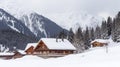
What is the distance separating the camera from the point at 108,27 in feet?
547

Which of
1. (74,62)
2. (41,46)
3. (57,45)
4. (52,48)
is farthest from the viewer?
(57,45)

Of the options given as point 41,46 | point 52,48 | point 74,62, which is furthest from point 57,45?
point 74,62

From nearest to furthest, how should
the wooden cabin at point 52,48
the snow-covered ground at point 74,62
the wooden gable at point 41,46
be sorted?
1. the snow-covered ground at point 74,62
2. the wooden cabin at point 52,48
3. the wooden gable at point 41,46

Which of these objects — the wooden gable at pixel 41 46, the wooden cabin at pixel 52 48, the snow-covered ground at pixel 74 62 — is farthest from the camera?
the wooden gable at pixel 41 46

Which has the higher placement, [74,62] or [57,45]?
[57,45]

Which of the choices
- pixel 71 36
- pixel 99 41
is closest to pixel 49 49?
pixel 99 41

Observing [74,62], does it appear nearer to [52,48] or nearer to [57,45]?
[52,48]

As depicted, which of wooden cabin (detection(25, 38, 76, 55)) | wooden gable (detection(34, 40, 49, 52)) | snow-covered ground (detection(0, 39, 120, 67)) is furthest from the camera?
wooden gable (detection(34, 40, 49, 52))

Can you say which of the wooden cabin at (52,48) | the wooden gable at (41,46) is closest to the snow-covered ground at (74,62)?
the wooden cabin at (52,48)

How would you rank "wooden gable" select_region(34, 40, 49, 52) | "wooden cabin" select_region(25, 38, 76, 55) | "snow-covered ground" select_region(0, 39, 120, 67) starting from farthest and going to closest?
"wooden gable" select_region(34, 40, 49, 52) → "wooden cabin" select_region(25, 38, 76, 55) → "snow-covered ground" select_region(0, 39, 120, 67)

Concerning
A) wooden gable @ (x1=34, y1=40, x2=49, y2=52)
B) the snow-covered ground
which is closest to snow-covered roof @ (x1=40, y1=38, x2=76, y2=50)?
wooden gable @ (x1=34, y1=40, x2=49, y2=52)

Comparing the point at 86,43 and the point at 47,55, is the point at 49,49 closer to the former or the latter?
the point at 47,55

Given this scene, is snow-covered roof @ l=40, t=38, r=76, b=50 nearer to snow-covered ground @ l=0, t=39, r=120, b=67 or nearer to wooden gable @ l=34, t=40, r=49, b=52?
wooden gable @ l=34, t=40, r=49, b=52

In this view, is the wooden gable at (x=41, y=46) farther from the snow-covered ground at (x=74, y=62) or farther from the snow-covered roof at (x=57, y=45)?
the snow-covered ground at (x=74, y=62)
